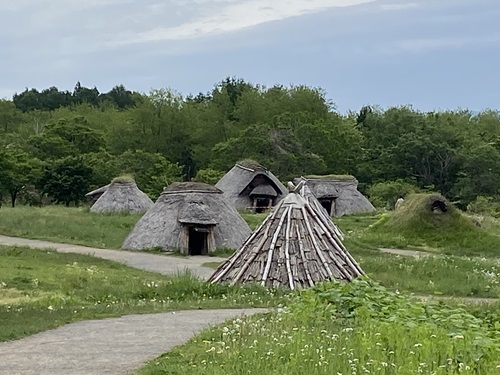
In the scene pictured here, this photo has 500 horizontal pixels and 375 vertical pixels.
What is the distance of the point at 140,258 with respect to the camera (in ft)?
80.4

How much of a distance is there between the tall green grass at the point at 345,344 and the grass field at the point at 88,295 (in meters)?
2.56

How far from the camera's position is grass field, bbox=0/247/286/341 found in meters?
10.6

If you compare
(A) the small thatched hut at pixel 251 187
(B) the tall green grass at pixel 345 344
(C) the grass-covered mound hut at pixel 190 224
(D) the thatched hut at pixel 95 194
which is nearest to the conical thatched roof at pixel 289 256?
(B) the tall green grass at pixel 345 344

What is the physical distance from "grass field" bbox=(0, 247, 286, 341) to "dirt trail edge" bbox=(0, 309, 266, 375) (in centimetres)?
46

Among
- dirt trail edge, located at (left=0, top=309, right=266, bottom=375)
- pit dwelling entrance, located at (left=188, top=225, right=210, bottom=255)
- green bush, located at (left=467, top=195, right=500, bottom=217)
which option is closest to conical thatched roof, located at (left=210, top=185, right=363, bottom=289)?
dirt trail edge, located at (left=0, top=309, right=266, bottom=375)

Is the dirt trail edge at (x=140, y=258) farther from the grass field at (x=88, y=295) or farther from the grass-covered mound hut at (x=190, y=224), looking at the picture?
the grass field at (x=88, y=295)

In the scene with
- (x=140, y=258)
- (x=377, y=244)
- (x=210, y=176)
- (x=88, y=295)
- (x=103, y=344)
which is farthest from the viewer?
(x=210, y=176)

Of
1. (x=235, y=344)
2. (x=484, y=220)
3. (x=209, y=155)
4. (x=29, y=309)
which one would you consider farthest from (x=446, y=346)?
(x=209, y=155)

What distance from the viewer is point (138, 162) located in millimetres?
53062

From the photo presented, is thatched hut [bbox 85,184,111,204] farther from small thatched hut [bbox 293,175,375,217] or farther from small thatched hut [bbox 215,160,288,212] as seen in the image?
small thatched hut [bbox 293,175,375,217]

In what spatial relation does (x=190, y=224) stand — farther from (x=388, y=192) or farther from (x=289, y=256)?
(x=388, y=192)

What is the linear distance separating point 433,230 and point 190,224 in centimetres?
971

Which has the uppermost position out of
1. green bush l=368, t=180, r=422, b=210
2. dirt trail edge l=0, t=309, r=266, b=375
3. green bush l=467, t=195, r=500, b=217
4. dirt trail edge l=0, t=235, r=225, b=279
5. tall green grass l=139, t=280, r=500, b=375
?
green bush l=368, t=180, r=422, b=210

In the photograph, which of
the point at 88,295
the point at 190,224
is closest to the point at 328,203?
the point at 190,224
